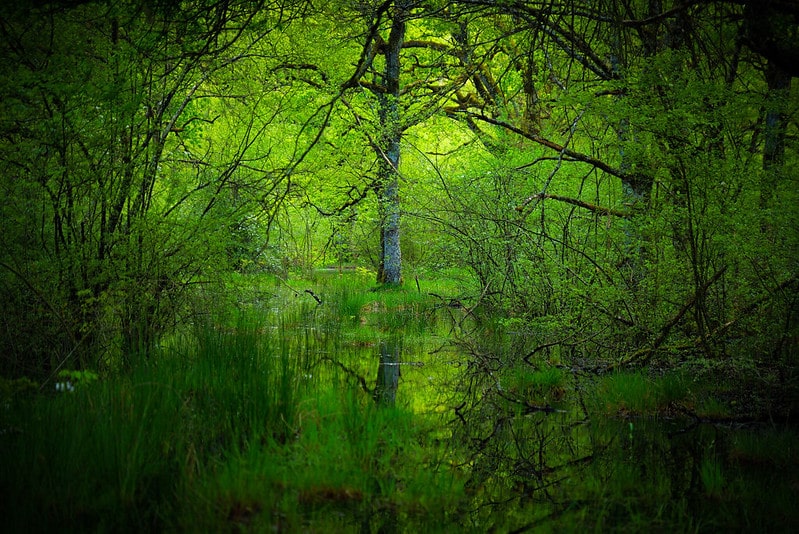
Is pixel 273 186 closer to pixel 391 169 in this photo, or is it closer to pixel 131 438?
pixel 131 438

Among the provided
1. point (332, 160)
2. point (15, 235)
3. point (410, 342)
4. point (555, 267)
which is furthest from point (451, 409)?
point (332, 160)

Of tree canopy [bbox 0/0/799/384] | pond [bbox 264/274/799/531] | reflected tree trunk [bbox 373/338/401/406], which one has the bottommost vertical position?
pond [bbox 264/274/799/531]

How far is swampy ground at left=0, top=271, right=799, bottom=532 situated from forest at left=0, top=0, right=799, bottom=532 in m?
0.02

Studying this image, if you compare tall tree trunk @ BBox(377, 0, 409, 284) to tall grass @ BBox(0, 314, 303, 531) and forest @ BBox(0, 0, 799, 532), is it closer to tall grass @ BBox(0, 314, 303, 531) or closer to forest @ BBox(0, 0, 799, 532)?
forest @ BBox(0, 0, 799, 532)

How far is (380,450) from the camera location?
3.97 m

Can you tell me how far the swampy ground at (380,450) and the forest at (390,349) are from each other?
2cm

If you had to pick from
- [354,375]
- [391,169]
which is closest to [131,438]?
[354,375]

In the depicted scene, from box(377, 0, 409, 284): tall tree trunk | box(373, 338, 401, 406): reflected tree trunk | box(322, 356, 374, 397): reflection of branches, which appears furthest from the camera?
box(377, 0, 409, 284): tall tree trunk

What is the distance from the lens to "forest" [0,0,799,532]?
3.26m

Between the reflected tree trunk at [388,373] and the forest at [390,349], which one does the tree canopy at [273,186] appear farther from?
the reflected tree trunk at [388,373]

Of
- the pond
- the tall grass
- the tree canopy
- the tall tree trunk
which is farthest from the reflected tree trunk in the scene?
the tall tree trunk

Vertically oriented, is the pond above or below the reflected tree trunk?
below

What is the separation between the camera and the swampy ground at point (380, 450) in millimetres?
3014

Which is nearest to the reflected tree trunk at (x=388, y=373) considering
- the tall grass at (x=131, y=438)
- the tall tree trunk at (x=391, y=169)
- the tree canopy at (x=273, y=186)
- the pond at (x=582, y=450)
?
the pond at (x=582, y=450)
